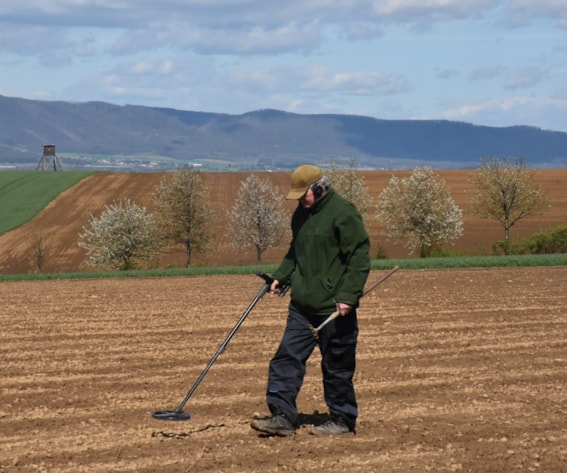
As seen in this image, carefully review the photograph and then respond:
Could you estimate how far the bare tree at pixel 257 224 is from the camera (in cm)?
7481

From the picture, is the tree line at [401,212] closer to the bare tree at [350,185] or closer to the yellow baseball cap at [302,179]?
the bare tree at [350,185]

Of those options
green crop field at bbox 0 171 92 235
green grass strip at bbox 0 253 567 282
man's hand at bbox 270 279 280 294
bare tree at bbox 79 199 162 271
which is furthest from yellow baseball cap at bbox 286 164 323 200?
green crop field at bbox 0 171 92 235

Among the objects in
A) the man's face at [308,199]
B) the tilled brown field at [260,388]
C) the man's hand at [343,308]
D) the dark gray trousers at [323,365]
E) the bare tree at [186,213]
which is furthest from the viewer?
the bare tree at [186,213]

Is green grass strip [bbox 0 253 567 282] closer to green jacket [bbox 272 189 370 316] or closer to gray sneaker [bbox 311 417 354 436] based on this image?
gray sneaker [bbox 311 417 354 436]

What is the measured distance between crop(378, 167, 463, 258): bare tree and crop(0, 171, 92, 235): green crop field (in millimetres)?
30267

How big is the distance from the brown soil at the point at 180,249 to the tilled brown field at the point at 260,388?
47.6m

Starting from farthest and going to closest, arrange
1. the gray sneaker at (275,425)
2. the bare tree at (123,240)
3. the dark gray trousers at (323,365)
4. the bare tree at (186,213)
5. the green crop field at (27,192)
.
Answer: the green crop field at (27,192) < the bare tree at (186,213) < the bare tree at (123,240) < the gray sneaker at (275,425) < the dark gray trousers at (323,365)

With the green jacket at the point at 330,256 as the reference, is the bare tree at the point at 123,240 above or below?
below

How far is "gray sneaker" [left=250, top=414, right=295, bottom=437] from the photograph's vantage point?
32.3 ft

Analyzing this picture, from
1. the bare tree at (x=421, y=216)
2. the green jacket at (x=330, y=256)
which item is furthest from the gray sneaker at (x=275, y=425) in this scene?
the bare tree at (x=421, y=216)

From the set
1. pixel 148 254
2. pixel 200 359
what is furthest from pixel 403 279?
pixel 148 254

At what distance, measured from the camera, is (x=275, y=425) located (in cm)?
986

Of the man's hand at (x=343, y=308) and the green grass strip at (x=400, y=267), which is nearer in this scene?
the man's hand at (x=343, y=308)

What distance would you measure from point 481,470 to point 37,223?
263 feet
